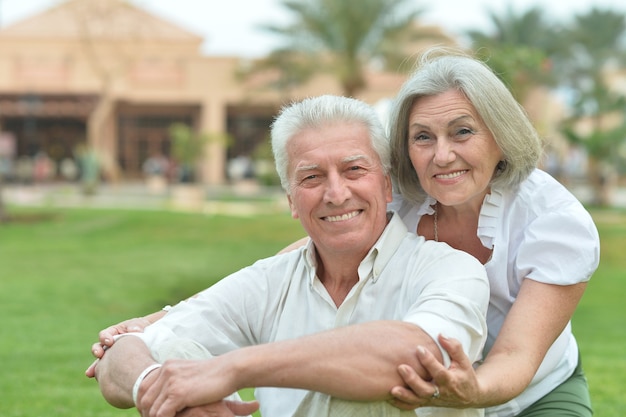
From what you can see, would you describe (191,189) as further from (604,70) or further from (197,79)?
(604,70)

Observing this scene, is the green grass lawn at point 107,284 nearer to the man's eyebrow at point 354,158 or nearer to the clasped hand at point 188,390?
the clasped hand at point 188,390

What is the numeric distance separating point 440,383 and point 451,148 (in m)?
0.85

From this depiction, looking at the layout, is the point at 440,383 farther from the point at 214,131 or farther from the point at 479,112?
the point at 214,131

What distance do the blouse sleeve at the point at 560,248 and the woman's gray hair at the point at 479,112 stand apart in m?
0.21

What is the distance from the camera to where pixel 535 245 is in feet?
9.64

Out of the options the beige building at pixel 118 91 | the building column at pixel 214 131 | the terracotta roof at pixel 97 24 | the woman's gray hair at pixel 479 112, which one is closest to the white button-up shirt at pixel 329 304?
the woman's gray hair at pixel 479 112

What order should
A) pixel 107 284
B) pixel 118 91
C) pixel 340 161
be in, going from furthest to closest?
1. pixel 118 91
2. pixel 107 284
3. pixel 340 161

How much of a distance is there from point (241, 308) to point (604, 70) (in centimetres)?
4572

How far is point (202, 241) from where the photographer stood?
18922mm

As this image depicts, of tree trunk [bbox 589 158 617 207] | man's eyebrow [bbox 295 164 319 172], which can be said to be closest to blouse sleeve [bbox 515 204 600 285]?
man's eyebrow [bbox 295 164 319 172]

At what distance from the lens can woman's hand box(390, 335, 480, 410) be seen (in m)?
2.48

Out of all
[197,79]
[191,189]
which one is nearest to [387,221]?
[191,189]

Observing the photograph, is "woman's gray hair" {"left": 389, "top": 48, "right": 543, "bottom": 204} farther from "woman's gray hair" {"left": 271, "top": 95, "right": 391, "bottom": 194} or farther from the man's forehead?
the man's forehead

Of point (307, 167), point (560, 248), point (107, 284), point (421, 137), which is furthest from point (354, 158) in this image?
point (107, 284)
